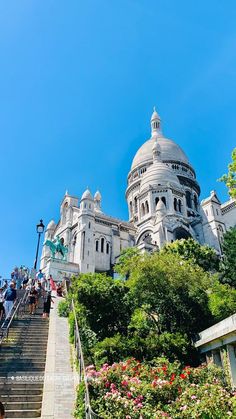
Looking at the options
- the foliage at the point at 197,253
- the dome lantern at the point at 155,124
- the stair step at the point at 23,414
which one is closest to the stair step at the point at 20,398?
the stair step at the point at 23,414

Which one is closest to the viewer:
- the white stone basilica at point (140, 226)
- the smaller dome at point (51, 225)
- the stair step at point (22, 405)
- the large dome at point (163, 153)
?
the stair step at point (22, 405)

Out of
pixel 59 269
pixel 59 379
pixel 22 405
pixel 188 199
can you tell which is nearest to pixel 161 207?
pixel 188 199

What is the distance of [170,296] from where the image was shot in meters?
18.7

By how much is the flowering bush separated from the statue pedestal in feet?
103

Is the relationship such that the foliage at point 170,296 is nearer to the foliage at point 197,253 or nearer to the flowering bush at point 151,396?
the flowering bush at point 151,396

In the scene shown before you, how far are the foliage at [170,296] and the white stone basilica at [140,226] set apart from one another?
2423cm

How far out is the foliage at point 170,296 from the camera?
18.2 metres

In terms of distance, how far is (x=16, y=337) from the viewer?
14156 millimetres

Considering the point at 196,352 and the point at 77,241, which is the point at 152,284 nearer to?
the point at 196,352

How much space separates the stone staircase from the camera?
30.4 feet

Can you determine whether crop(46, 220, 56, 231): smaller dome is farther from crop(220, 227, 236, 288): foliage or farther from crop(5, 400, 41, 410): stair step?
crop(5, 400, 41, 410): stair step

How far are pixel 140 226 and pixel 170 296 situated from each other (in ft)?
126

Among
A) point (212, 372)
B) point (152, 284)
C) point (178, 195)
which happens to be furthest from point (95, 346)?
point (178, 195)

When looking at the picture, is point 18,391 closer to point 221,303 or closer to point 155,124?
point 221,303
